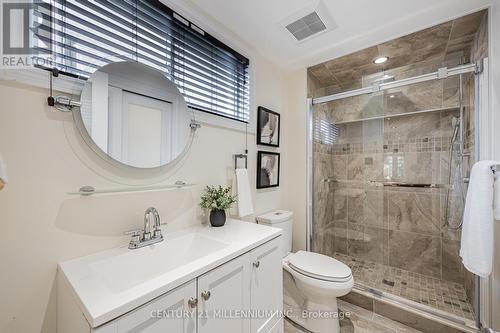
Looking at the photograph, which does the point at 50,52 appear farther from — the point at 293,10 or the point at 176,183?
the point at 293,10

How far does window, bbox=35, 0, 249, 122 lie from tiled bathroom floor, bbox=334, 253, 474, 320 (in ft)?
6.85

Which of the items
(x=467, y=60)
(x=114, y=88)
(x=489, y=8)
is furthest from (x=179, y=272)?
(x=467, y=60)

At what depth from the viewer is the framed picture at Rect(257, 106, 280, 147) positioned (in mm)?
1944

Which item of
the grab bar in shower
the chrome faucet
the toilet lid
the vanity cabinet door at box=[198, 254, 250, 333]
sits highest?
the grab bar in shower

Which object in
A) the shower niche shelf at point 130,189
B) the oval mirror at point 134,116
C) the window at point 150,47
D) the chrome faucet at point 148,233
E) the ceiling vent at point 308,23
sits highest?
the ceiling vent at point 308,23

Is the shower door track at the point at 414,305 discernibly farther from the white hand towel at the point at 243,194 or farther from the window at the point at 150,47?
the window at the point at 150,47

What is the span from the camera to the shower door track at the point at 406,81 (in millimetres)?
1579

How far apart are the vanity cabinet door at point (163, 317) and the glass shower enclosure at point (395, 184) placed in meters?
1.68

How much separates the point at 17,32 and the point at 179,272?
1.17m

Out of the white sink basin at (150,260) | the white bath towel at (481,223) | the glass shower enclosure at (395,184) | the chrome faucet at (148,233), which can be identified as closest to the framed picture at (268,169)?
the glass shower enclosure at (395,184)

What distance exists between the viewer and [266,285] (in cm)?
121

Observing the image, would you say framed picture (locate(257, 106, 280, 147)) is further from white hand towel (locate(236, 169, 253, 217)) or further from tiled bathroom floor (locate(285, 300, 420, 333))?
tiled bathroom floor (locate(285, 300, 420, 333))

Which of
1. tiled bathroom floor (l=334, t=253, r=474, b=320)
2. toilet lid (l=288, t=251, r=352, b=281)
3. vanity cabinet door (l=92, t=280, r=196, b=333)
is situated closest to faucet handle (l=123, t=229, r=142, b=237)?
→ vanity cabinet door (l=92, t=280, r=196, b=333)

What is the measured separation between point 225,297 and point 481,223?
1566 mm
